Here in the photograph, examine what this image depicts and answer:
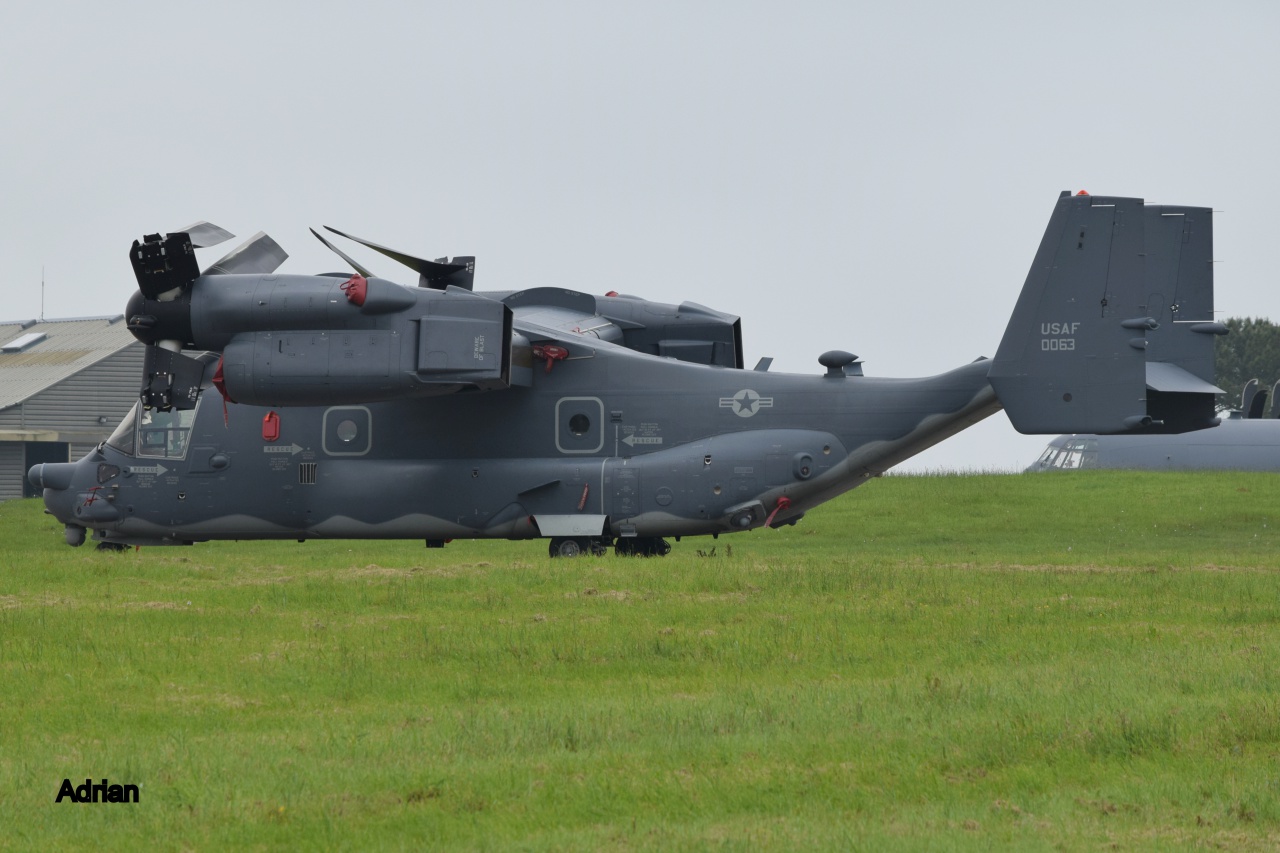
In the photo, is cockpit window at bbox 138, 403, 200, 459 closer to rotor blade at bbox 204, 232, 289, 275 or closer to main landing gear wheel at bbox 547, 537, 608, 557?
rotor blade at bbox 204, 232, 289, 275

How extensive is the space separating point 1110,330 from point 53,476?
780 inches

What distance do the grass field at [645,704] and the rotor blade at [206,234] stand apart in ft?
20.0

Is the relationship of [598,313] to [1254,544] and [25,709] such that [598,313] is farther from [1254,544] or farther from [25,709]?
[25,709]

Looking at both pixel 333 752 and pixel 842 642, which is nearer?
pixel 333 752

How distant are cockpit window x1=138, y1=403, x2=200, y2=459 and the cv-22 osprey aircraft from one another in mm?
38

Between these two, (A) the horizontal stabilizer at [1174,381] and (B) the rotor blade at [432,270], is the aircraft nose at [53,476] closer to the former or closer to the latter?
(B) the rotor blade at [432,270]

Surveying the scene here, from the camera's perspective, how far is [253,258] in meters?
25.9

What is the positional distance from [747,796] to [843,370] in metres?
17.2

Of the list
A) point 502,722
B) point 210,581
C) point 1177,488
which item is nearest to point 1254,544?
point 1177,488

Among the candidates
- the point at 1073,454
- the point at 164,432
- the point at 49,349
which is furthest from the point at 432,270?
the point at 49,349

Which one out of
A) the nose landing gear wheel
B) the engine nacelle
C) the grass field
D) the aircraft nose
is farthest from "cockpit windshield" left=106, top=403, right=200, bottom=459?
the nose landing gear wheel

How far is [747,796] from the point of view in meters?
8.82

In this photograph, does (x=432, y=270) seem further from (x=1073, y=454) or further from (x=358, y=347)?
(x=1073, y=454)

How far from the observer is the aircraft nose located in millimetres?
27734
